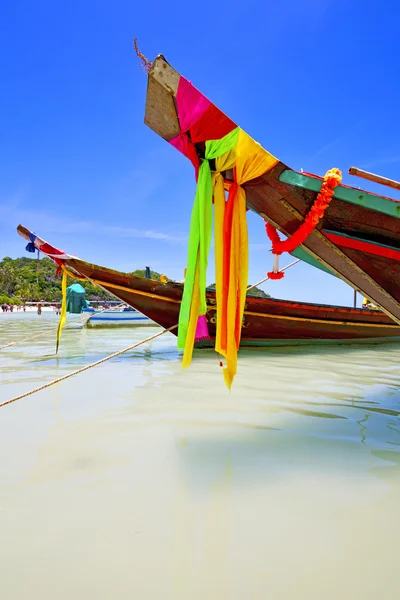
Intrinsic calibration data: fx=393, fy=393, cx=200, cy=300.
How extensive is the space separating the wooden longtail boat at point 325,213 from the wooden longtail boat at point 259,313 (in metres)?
3.81

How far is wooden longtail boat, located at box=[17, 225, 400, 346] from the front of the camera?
6.49m

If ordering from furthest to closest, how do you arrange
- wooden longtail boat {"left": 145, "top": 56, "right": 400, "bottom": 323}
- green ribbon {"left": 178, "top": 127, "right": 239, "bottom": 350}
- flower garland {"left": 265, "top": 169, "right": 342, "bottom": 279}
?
flower garland {"left": 265, "top": 169, "right": 342, "bottom": 279} < green ribbon {"left": 178, "top": 127, "right": 239, "bottom": 350} < wooden longtail boat {"left": 145, "top": 56, "right": 400, "bottom": 323}

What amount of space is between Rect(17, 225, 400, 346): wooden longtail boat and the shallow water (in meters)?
3.06

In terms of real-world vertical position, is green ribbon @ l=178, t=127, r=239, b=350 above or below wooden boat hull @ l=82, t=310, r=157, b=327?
above

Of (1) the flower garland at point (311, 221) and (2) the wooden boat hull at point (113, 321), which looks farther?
(2) the wooden boat hull at point (113, 321)

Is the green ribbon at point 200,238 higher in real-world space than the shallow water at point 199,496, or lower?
higher

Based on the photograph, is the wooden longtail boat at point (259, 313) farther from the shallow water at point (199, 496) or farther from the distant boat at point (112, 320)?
the distant boat at point (112, 320)

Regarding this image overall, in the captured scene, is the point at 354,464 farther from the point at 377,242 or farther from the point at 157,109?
the point at 157,109

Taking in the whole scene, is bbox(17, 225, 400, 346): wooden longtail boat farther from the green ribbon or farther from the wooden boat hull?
the wooden boat hull

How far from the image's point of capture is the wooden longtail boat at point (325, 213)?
2.47 meters

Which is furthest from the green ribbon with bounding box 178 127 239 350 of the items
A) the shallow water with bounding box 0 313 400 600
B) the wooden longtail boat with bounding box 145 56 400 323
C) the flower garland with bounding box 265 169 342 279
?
the shallow water with bounding box 0 313 400 600

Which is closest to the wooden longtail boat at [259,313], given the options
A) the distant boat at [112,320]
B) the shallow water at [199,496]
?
the shallow water at [199,496]

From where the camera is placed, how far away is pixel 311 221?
109 inches

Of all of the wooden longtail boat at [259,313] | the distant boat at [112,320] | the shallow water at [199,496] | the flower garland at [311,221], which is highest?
the flower garland at [311,221]
